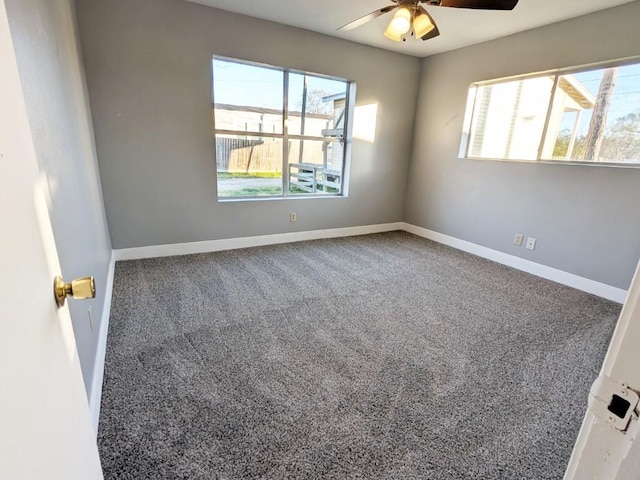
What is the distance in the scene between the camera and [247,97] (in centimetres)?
371

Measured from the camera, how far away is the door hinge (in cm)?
42

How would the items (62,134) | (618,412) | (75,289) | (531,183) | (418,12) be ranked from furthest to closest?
1. (531,183)
2. (418,12)
3. (62,134)
4. (75,289)
5. (618,412)

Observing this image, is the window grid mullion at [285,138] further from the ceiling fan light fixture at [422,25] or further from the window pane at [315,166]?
the ceiling fan light fixture at [422,25]

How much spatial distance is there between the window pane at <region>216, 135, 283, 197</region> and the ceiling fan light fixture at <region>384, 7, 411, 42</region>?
196 centimetres

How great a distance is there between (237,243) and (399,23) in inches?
111

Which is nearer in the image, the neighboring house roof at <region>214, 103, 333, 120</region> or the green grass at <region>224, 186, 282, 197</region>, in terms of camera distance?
the neighboring house roof at <region>214, 103, 333, 120</region>

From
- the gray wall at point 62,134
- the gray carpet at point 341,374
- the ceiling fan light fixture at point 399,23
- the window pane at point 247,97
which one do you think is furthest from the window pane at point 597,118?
the gray wall at point 62,134

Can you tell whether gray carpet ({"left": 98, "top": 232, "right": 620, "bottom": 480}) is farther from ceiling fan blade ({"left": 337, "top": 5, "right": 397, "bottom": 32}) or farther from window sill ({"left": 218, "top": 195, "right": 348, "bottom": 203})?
ceiling fan blade ({"left": 337, "top": 5, "right": 397, "bottom": 32})

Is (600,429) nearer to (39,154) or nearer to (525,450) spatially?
(525,450)

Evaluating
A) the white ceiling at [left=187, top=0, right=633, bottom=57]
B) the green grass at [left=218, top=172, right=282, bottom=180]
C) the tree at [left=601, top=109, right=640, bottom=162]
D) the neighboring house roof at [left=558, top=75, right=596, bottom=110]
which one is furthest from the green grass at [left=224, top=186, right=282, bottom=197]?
the tree at [left=601, top=109, right=640, bottom=162]

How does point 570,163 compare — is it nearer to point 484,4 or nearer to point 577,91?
point 577,91

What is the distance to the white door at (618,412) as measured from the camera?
0.41 meters

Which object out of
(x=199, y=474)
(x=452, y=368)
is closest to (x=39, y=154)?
(x=199, y=474)

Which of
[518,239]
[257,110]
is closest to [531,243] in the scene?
[518,239]
